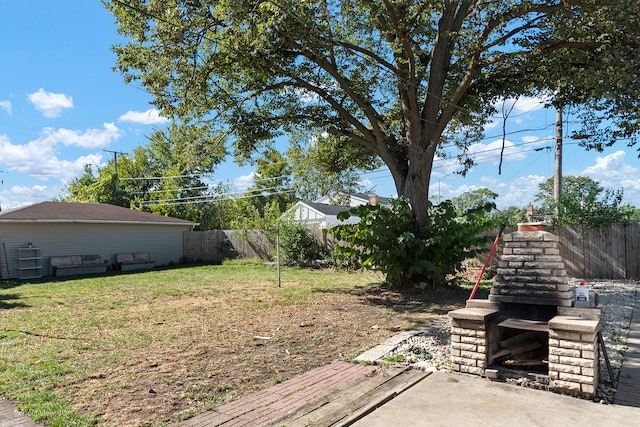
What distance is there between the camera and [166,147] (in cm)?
3506

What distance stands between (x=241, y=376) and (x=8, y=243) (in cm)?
1502

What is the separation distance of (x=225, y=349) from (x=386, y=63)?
7.52m

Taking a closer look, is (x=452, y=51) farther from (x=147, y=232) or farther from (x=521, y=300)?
(x=147, y=232)

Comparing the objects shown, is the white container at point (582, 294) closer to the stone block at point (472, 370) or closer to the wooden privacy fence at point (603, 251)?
the stone block at point (472, 370)

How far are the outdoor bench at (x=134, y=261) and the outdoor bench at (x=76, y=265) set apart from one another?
25.1 inches

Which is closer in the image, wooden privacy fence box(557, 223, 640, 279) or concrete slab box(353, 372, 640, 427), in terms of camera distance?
concrete slab box(353, 372, 640, 427)

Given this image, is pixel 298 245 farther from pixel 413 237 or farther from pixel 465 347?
pixel 465 347

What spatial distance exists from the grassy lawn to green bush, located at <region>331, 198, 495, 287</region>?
667 mm

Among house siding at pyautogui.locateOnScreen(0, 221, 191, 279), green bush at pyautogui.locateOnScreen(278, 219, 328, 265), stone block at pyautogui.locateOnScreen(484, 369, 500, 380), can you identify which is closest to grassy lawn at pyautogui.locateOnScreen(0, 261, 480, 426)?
stone block at pyautogui.locateOnScreen(484, 369, 500, 380)

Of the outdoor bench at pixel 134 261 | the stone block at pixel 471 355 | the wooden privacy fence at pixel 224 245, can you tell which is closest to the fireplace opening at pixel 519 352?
the stone block at pixel 471 355

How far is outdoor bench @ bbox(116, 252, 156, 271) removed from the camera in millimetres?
18300

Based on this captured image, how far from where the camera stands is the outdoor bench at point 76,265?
16266mm

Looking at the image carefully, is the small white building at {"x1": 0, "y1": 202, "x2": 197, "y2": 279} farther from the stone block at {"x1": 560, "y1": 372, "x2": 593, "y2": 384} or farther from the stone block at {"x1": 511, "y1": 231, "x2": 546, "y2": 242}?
the stone block at {"x1": 560, "y1": 372, "x2": 593, "y2": 384}

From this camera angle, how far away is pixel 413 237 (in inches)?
360
